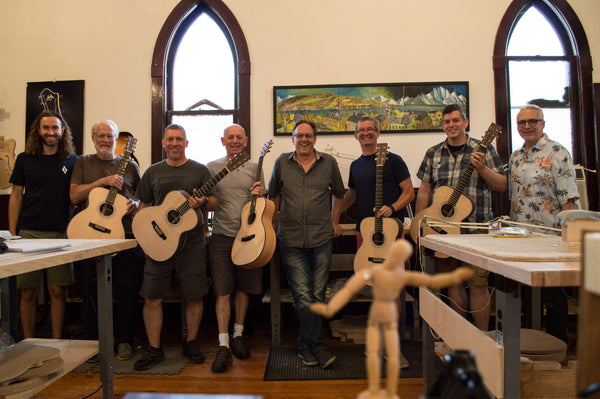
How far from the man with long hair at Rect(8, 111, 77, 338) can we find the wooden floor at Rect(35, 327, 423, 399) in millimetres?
602

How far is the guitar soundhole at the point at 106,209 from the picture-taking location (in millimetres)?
2518

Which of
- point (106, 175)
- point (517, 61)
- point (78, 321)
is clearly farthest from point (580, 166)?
point (78, 321)

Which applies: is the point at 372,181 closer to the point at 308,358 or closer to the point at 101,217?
the point at 308,358

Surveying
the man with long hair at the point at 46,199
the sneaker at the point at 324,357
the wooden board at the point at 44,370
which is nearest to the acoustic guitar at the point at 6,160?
the man with long hair at the point at 46,199

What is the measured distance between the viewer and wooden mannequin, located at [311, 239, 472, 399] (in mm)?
628

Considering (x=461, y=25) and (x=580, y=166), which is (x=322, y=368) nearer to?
(x=580, y=166)

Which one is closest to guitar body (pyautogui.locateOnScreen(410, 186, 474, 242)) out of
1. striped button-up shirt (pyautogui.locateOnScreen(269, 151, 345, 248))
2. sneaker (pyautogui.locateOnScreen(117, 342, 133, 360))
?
striped button-up shirt (pyautogui.locateOnScreen(269, 151, 345, 248))

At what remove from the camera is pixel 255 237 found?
8.36ft

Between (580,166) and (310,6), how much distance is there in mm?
2888

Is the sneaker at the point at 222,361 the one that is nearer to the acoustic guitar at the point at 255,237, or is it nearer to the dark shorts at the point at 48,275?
the acoustic guitar at the point at 255,237

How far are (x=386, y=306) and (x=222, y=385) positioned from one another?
1.89 m

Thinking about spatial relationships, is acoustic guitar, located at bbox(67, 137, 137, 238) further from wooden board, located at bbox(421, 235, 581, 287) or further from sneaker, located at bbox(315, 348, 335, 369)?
wooden board, located at bbox(421, 235, 581, 287)

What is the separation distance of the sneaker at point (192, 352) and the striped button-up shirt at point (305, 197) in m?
0.91

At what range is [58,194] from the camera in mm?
2768
